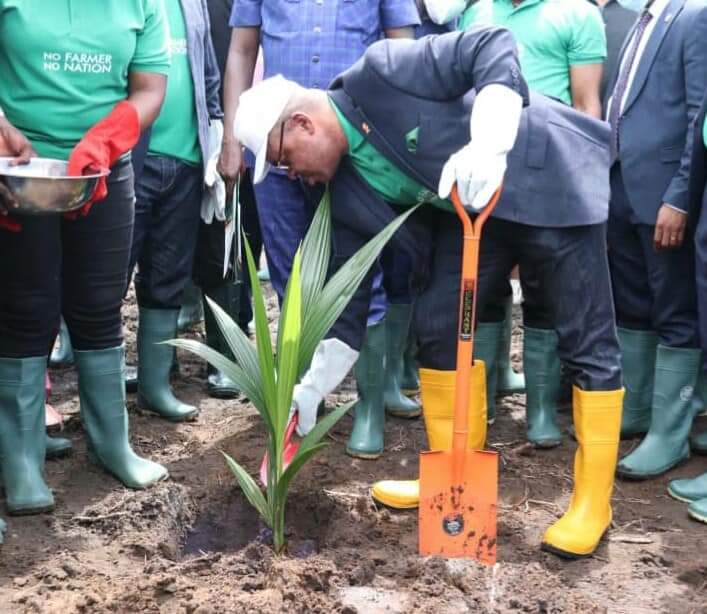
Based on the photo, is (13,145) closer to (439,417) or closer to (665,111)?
(439,417)

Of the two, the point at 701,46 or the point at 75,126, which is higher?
the point at 701,46

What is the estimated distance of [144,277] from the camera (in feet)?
13.2

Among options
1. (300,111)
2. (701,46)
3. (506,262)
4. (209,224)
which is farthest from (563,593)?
(209,224)

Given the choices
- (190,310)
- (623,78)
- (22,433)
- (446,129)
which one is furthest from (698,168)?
(190,310)

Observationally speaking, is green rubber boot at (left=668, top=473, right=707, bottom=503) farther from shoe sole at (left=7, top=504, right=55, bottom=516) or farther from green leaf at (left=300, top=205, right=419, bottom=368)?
shoe sole at (left=7, top=504, right=55, bottom=516)

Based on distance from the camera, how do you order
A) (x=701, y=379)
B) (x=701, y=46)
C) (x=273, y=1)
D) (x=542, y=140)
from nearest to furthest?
(x=542, y=140)
(x=701, y=46)
(x=273, y=1)
(x=701, y=379)

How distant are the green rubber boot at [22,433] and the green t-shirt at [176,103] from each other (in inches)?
39.3

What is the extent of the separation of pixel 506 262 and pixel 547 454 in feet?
3.44

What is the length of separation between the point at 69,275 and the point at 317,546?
108 cm

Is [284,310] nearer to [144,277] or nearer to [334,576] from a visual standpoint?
[334,576]

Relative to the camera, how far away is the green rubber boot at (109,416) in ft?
11.1

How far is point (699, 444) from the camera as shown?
3.82 metres

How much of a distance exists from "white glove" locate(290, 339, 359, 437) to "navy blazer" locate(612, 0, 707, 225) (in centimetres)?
115

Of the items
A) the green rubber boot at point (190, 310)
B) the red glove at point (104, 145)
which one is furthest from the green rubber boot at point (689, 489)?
the green rubber boot at point (190, 310)
